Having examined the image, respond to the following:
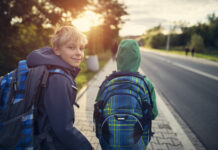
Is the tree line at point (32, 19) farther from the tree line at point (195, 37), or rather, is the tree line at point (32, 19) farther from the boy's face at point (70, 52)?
the tree line at point (195, 37)

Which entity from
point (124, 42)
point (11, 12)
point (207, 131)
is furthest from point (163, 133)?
point (11, 12)

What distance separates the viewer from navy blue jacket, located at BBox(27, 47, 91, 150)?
3.55ft

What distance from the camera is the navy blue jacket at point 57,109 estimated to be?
108 centimetres

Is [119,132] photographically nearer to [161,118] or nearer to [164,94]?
[161,118]

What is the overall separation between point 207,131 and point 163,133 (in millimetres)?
1146

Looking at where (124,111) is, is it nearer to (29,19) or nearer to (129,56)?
(129,56)

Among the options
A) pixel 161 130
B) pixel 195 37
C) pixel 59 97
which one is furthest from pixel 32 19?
pixel 195 37

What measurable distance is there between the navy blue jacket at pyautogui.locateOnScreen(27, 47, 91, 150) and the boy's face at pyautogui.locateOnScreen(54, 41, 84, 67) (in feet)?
0.23

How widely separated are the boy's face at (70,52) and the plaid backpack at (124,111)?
1.69ft

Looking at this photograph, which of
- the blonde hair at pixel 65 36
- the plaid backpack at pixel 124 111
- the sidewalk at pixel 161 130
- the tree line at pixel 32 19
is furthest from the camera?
the tree line at pixel 32 19

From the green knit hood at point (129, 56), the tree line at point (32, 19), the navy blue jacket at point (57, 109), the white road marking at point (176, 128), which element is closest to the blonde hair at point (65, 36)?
the navy blue jacket at point (57, 109)

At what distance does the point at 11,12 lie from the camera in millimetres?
6480

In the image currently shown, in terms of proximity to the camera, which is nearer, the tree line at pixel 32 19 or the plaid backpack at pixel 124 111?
the plaid backpack at pixel 124 111

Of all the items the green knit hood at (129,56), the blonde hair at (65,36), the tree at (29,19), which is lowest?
the green knit hood at (129,56)
